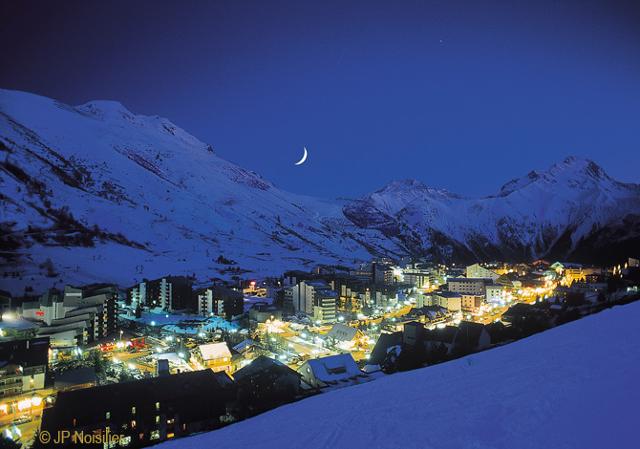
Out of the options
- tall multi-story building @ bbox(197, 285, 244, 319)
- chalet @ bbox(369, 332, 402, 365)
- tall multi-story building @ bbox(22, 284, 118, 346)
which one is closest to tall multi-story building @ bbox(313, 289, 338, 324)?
tall multi-story building @ bbox(197, 285, 244, 319)

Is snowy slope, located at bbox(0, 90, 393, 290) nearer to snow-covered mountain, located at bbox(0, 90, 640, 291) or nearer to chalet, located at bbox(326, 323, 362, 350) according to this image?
snow-covered mountain, located at bbox(0, 90, 640, 291)

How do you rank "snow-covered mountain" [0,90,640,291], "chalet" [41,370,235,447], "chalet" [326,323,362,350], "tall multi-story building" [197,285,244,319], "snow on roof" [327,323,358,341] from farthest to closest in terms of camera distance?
"snow-covered mountain" [0,90,640,291], "tall multi-story building" [197,285,244,319], "snow on roof" [327,323,358,341], "chalet" [326,323,362,350], "chalet" [41,370,235,447]

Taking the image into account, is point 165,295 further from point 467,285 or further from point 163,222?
point 163,222

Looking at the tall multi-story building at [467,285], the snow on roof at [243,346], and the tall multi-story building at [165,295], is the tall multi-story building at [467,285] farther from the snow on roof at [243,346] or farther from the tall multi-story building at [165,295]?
the tall multi-story building at [165,295]

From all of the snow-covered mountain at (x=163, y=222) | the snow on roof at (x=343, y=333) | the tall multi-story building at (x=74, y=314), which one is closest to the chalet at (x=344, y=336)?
the snow on roof at (x=343, y=333)

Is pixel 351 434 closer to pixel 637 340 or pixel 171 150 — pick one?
pixel 637 340

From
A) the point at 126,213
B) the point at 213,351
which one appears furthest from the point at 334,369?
the point at 126,213
